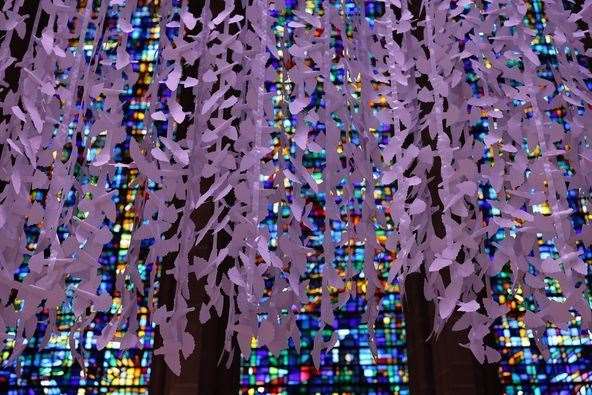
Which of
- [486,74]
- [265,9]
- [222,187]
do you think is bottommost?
[222,187]

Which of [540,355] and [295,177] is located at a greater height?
[295,177]

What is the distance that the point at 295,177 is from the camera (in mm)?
2043

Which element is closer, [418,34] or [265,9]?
[265,9]

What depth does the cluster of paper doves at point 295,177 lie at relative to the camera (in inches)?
75.2

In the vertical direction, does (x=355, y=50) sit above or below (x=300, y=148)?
above

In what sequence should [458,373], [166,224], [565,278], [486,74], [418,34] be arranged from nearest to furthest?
[565,278]
[166,224]
[486,74]
[458,373]
[418,34]

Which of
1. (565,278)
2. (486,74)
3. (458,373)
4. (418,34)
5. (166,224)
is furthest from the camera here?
(418,34)

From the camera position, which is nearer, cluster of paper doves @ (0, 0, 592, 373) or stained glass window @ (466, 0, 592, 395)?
cluster of paper doves @ (0, 0, 592, 373)

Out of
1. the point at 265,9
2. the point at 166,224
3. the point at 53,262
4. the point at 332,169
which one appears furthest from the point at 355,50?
the point at 53,262

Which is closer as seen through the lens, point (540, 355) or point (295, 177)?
point (295, 177)

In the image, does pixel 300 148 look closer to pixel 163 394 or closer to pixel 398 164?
pixel 398 164

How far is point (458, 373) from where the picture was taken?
143 inches

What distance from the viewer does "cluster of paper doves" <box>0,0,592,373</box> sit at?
1.91 m

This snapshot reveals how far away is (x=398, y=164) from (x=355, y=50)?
43cm
